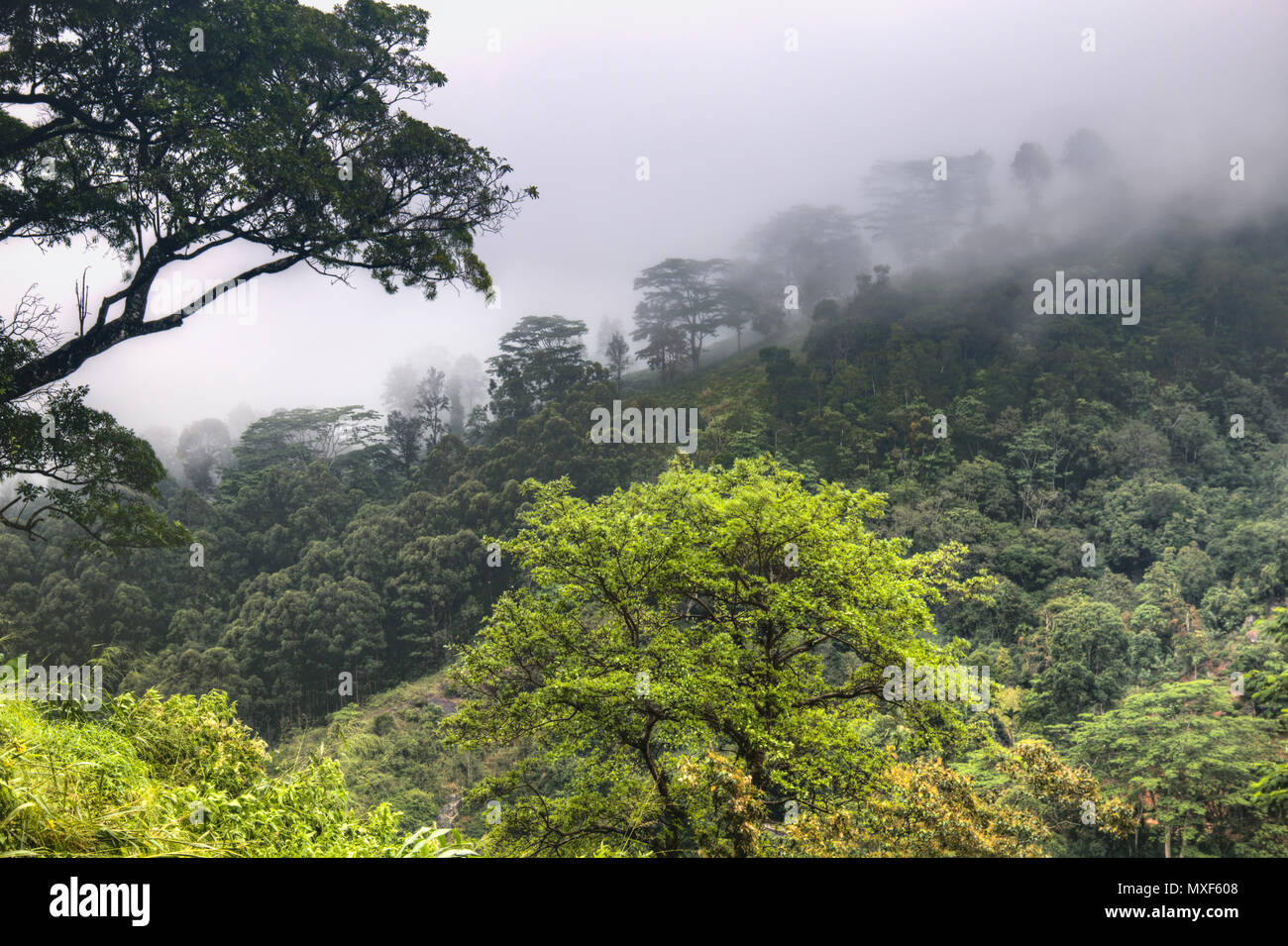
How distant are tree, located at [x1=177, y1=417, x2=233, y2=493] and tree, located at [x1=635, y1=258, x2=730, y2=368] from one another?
1004 inches

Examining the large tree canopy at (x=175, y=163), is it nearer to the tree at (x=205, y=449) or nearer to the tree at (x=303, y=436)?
the tree at (x=303, y=436)

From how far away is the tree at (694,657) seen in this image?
741cm

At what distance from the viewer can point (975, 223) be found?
47969 mm

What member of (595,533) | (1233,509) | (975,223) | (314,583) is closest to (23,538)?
(314,583)

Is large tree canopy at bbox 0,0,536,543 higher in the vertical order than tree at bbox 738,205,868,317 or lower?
lower

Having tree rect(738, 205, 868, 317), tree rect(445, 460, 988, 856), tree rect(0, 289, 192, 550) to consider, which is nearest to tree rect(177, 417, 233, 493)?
tree rect(738, 205, 868, 317)

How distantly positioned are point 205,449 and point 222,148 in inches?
1679

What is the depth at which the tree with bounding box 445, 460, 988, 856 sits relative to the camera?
7.41 m

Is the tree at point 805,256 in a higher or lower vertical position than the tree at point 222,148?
higher

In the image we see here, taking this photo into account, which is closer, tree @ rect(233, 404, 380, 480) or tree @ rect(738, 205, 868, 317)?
tree @ rect(233, 404, 380, 480)

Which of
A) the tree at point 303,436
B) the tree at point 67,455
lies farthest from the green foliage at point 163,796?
the tree at point 303,436

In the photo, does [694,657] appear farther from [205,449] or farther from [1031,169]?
[1031,169]

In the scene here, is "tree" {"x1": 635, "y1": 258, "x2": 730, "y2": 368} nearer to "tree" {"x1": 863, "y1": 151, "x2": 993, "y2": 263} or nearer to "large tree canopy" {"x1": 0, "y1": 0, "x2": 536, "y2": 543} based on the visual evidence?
"tree" {"x1": 863, "y1": 151, "x2": 993, "y2": 263}

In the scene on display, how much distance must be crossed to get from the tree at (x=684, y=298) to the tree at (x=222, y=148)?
108 ft
